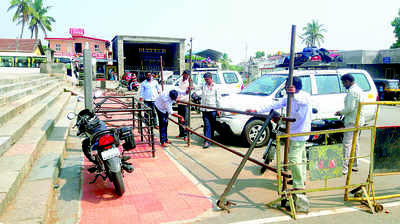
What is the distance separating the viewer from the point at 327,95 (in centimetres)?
795

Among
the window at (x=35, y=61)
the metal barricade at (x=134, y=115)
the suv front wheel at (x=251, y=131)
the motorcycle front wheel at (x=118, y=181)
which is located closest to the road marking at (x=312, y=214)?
the motorcycle front wheel at (x=118, y=181)

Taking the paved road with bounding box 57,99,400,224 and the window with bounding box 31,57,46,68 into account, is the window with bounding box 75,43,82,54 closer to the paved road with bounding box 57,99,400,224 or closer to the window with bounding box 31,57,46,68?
the window with bounding box 31,57,46,68

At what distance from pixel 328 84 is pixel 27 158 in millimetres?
7064

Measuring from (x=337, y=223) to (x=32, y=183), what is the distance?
3.81m

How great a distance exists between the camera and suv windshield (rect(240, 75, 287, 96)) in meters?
7.84

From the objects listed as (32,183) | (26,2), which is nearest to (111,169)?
(32,183)

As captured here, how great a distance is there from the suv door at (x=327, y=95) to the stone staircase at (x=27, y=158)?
19.6 feet

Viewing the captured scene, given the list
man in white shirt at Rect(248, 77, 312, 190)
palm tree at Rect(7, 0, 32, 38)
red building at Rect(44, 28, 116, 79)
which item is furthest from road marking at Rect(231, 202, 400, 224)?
palm tree at Rect(7, 0, 32, 38)

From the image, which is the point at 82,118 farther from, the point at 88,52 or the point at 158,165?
the point at 88,52

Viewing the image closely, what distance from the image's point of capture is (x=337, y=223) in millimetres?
3684

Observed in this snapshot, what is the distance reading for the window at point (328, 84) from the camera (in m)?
8.00

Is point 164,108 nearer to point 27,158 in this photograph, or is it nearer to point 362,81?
point 27,158

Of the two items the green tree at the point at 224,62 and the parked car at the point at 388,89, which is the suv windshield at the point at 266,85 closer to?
the parked car at the point at 388,89

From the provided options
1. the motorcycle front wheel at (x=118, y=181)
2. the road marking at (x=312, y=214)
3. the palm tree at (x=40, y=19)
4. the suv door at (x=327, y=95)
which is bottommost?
the road marking at (x=312, y=214)
